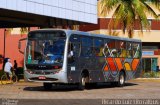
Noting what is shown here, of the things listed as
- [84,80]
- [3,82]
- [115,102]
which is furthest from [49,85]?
[115,102]

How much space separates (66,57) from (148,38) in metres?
46.2

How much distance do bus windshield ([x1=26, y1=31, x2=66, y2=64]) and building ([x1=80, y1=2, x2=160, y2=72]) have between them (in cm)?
4025

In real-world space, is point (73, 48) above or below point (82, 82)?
above

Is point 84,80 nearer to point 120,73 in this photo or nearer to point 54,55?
point 54,55

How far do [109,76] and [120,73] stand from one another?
71.8 inches

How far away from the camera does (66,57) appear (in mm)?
24656

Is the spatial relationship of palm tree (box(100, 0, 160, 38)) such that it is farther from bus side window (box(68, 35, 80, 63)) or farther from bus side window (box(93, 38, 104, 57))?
bus side window (box(68, 35, 80, 63))

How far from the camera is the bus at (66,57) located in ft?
80.9

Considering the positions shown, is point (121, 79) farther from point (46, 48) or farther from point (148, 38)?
point (148, 38)

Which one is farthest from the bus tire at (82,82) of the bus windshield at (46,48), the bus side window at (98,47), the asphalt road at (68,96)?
the bus windshield at (46,48)

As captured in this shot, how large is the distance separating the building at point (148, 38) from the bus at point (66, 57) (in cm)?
3737

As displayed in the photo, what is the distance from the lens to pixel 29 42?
84.2 ft

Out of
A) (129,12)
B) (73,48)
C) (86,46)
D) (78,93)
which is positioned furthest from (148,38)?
(78,93)

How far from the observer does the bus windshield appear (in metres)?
24.7
